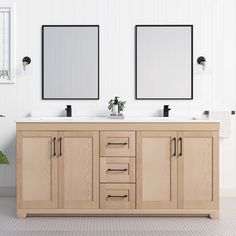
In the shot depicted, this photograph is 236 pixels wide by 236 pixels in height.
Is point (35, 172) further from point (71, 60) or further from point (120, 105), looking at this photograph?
point (71, 60)

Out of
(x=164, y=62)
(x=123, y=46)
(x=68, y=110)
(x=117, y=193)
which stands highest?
(x=123, y=46)

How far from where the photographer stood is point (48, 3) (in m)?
5.04

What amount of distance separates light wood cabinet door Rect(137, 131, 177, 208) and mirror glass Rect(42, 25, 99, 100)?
1022 millimetres

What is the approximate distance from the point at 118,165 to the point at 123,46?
138 cm

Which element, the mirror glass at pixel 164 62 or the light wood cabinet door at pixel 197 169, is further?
the mirror glass at pixel 164 62

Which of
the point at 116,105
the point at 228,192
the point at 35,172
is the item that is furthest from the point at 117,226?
the point at 228,192

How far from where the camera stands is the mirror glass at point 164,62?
5.04 m

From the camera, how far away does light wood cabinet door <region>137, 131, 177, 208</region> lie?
431 cm

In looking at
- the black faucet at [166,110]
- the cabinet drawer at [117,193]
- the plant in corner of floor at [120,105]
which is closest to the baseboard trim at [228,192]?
the black faucet at [166,110]

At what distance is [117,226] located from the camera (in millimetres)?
4059

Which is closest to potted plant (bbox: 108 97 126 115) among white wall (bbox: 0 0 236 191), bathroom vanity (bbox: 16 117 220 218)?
white wall (bbox: 0 0 236 191)

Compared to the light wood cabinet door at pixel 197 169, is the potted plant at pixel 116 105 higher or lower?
higher

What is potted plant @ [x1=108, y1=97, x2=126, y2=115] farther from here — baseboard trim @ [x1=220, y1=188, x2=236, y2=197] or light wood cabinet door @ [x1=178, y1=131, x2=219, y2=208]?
baseboard trim @ [x1=220, y1=188, x2=236, y2=197]

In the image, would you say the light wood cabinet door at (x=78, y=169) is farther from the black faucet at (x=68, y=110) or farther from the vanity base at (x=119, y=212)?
the black faucet at (x=68, y=110)
